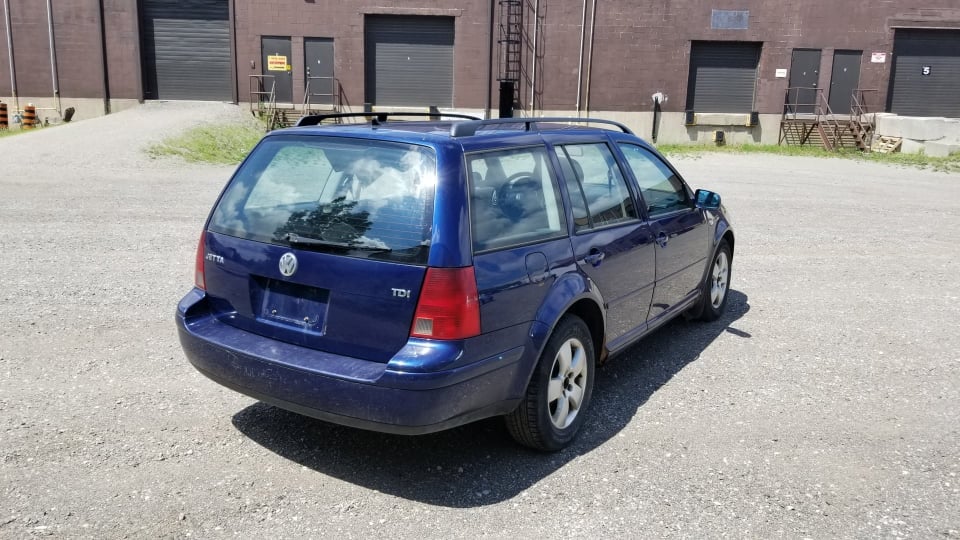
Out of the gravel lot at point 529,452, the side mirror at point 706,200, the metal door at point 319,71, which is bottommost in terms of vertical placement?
the gravel lot at point 529,452

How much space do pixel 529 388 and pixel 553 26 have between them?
1068 inches

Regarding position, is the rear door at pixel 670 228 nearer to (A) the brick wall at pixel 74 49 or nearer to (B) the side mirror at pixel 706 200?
(B) the side mirror at pixel 706 200

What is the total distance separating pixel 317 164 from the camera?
4129 mm

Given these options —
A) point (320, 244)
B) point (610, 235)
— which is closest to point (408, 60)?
point (610, 235)

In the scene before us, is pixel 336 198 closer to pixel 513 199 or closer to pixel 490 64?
pixel 513 199

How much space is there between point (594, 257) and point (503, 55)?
26237mm

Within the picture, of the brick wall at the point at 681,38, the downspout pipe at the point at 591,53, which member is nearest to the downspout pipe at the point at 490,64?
the brick wall at the point at 681,38

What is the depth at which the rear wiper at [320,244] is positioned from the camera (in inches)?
146

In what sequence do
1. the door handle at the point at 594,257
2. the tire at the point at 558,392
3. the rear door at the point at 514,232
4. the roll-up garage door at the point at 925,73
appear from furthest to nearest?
the roll-up garage door at the point at 925,73 → the door handle at the point at 594,257 → the tire at the point at 558,392 → the rear door at the point at 514,232

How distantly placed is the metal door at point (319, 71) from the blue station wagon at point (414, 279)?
25777mm

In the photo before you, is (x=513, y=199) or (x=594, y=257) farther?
(x=594, y=257)

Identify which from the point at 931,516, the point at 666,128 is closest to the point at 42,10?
the point at 666,128

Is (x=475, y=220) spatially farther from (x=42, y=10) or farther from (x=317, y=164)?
(x=42, y=10)

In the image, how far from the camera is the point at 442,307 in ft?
11.7
